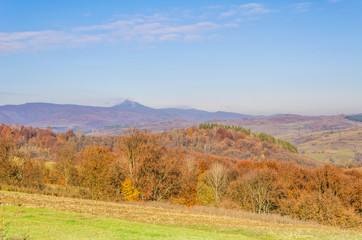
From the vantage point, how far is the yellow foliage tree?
6550 cm

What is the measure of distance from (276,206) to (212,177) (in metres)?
22.1

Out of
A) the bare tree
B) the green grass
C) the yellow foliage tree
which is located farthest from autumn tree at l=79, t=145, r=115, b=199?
the bare tree

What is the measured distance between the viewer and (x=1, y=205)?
2942 centimetres

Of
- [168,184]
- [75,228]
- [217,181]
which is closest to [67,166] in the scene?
[168,184]

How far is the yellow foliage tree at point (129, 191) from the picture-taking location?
65500 mm

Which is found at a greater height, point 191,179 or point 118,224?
point 118,224

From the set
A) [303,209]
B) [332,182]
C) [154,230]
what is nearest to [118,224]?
[154,230]

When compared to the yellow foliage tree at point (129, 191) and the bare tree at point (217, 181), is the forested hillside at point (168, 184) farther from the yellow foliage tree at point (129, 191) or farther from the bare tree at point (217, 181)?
the bare tree at point (217, 181)

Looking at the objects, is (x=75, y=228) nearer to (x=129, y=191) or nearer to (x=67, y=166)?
(x=129, y=191)

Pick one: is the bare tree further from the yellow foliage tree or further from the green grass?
the green grass

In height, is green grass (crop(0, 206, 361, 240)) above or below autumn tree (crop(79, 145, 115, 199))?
above

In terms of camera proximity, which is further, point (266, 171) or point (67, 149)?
point (67, 149)

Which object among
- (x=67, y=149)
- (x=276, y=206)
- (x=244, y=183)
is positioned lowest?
(x=276, y=206)

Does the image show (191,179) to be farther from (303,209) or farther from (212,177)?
(303,209)
